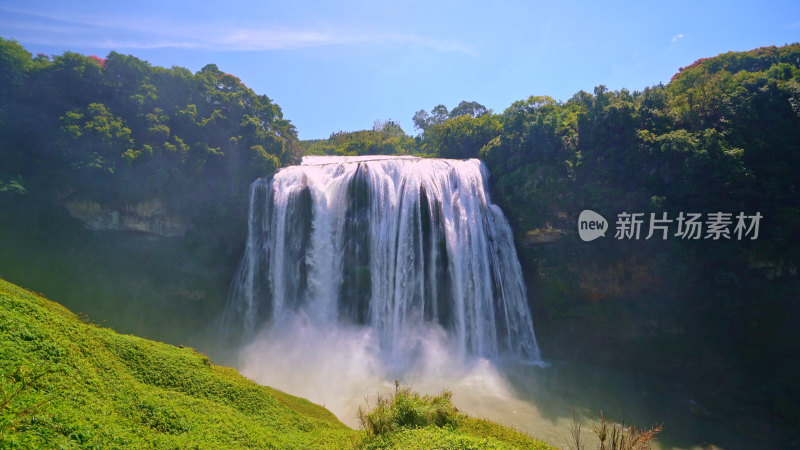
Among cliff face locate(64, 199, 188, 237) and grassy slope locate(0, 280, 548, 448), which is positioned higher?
cliff face locate(64, 199, 188, 237)

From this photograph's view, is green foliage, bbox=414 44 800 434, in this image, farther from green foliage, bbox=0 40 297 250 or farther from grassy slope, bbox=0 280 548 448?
green foliage, bbox=0 40 297 250

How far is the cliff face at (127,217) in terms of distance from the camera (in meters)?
19.1

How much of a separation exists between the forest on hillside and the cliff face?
0.45 meters

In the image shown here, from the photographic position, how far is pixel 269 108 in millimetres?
23797

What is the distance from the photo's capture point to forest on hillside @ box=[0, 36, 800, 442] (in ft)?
52.4

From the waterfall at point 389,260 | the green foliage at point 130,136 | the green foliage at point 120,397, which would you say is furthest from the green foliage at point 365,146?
the green foliage at point 120,397

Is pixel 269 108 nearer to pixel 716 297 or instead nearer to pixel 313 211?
pixel 313 211

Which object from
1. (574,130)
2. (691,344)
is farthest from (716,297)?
(574,130)

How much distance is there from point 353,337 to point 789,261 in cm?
1832

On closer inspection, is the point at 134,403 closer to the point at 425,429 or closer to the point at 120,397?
the point at 120,397

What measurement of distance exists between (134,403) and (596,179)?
1940cm

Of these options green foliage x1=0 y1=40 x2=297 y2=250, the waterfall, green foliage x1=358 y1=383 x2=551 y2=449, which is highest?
green foliage x1=0 y1=40 x2=297 y2=250
